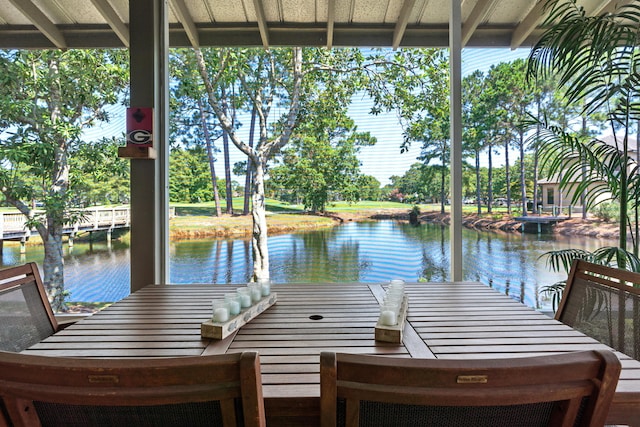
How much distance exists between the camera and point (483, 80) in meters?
3.32

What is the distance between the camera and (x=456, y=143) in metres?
2.89

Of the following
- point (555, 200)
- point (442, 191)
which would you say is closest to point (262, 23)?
point (442, 191)

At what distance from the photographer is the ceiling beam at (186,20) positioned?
9.71 ft

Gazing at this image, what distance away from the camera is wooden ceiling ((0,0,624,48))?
9.86 feet

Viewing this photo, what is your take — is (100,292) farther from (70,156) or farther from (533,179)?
(533,179)

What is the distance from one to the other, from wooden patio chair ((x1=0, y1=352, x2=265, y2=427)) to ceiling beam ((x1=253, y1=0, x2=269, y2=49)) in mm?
2946

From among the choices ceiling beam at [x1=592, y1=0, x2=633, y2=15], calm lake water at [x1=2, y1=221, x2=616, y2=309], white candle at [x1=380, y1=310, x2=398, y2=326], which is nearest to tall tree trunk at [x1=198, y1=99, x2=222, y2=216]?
calm lake water at [x1=2, y1=221, x2=616, y2=309]

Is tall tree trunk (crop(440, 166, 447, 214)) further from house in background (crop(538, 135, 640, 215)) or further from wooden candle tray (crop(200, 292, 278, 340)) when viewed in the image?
wooden candle tray (crop(200, 292, 278, 340))

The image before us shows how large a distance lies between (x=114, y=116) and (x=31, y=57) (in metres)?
1.03

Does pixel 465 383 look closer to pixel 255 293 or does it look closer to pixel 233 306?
pixel 233 306

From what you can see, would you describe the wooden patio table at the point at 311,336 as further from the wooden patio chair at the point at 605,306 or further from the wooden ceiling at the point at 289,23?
the wooden ceiling at the point at 289,23

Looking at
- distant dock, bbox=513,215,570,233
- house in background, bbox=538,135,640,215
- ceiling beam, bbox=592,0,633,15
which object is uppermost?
ceiling beam, bbox=592,0,633,15

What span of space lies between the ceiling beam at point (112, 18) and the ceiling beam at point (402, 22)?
2.26 meters

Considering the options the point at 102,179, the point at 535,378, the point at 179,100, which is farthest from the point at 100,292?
the point at 535,378
